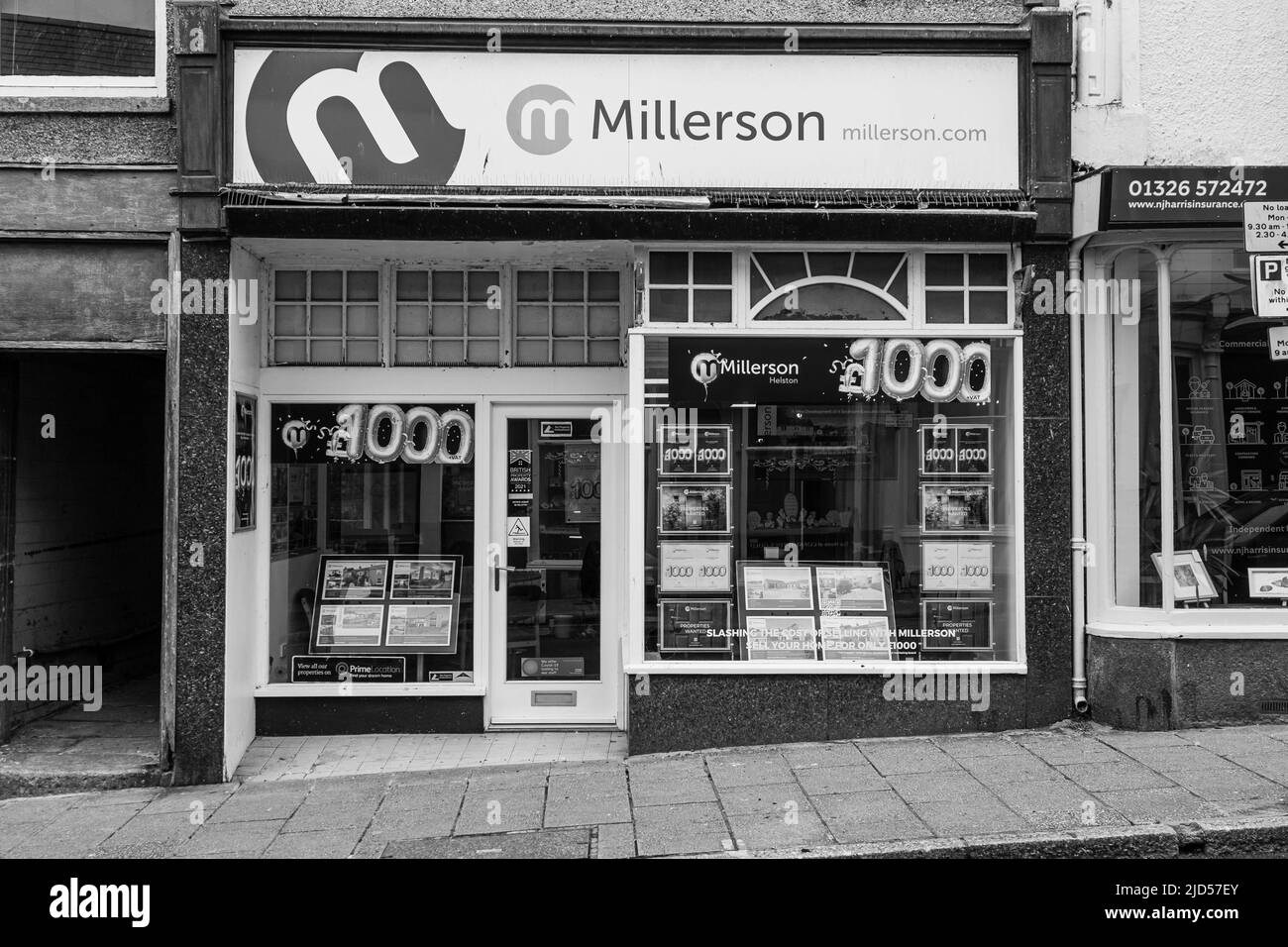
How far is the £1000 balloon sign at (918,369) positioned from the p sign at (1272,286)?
1986mm

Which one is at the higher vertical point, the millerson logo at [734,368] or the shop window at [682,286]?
the shop window at [682,286]

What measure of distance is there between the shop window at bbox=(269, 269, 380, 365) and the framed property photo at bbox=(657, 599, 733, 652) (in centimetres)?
290

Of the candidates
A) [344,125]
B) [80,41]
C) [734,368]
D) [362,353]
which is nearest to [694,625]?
[734,368]

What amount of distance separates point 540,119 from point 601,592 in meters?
3.46

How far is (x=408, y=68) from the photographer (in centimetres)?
727

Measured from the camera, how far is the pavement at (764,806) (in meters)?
5.43

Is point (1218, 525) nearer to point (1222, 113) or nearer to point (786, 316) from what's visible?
point (1222, 113)

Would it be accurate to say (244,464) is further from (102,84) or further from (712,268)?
(712,268)

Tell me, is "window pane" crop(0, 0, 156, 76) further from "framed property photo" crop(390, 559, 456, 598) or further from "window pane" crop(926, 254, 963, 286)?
"window pane" crop(926, 254, 963, 286)

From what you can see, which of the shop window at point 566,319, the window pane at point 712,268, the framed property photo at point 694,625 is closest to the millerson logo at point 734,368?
the window pane at point 712,268

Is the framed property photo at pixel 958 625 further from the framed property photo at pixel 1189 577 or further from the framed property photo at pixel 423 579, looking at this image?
the framed property photo at pixel 423 579

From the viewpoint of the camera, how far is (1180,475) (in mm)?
7547

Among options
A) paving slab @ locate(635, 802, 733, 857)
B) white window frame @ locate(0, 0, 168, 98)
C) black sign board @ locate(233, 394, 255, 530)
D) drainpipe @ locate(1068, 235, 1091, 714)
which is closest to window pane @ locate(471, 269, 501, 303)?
black sign board @ locate(233, 394, 255, 530)

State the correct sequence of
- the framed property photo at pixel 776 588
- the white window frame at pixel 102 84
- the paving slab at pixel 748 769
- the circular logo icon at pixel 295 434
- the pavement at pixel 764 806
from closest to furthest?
1. the pavement at pixel 764 806
2. the paving slab at pixel 748 769
3. the white window frame at pixel 102 84
4. the framed property photo at pixel 776 588
5. the circular logo icon at pixel 295 434
